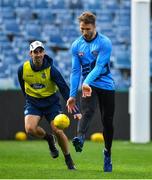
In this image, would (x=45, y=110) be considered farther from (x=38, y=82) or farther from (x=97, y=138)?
(x=97, y=138)

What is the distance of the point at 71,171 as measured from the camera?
12258 millimetres

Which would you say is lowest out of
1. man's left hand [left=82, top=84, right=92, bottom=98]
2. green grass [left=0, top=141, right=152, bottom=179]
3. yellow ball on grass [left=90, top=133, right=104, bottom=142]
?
yellow ball on grass [left=90, top=133, right=104, bottom=142]

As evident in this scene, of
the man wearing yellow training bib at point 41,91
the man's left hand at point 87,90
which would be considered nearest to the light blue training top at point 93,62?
the man's left hand at point 87,90

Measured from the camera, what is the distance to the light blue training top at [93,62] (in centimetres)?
1177

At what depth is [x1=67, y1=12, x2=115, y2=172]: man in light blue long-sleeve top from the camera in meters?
11.7

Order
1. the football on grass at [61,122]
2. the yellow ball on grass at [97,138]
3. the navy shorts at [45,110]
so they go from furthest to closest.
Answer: the yellow ball on grass at [97,138] → the navy shorts at [45,110] → the football on grass at [61,122]

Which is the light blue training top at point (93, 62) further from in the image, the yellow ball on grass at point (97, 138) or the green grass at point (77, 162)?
the yellow ball on grass at point (97, 138)

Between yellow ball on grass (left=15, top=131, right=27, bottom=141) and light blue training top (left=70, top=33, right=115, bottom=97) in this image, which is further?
yellow ball on grass (left=15, top=131, right=27, bottom=141)

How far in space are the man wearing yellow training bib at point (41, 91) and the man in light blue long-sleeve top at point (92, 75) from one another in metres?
0.39

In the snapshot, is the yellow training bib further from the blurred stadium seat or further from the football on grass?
the blurred stadium seat

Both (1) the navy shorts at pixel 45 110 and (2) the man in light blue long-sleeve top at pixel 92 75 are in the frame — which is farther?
(1) the navy shorts at pixel 45 110

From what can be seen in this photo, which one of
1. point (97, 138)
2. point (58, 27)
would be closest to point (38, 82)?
point (97, 138)

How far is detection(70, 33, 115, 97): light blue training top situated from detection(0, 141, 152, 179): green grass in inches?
50.3

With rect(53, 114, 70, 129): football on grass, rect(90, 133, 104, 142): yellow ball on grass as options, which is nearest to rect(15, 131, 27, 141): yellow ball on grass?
rect(90, 133, 104, 142): yellow ball on grass
